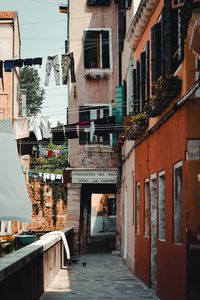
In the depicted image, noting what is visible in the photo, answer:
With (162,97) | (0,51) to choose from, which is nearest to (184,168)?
(162,97)

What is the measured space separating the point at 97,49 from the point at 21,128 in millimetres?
4945

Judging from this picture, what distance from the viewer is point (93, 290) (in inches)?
647

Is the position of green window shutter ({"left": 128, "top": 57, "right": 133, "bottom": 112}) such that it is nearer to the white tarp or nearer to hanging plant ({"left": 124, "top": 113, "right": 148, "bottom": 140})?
hanging plant ({"left": 124, "top": 113, "right": 148, "bottom": 140})

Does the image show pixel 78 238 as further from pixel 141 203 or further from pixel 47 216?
pixel 47 216

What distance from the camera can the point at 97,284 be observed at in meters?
17.9

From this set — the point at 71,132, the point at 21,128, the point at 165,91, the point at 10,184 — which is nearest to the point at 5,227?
the point at 21,128

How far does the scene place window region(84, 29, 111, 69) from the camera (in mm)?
30688

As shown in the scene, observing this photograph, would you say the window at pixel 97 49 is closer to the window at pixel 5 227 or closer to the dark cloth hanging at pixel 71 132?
the dark cloth hanging at pixel 71 132

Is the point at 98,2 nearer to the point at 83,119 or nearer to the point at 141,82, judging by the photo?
the point at 83,119

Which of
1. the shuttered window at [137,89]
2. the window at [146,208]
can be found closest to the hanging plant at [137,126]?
the shuttered window at [137,89]

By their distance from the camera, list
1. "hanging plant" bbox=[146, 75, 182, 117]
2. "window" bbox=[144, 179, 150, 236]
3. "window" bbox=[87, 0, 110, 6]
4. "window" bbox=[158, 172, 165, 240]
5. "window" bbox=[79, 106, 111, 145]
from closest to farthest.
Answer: "hanging plant" bbox=[146, 75, 182, 117], "window" bbox=[158, 172, 165, 240], "window" bbox=[144, 179, 150, 236], "window" bbox=[79, 106, 111, 145], "window" bbox=[87, 0, 110, 6]

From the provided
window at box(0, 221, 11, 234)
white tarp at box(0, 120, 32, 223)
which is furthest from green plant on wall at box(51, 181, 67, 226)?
white tarp at box(0, 120, 32, 223)

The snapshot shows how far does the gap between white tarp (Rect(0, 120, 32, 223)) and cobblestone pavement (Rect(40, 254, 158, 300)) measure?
4934mm

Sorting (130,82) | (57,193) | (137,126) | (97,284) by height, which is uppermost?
(130,82)
